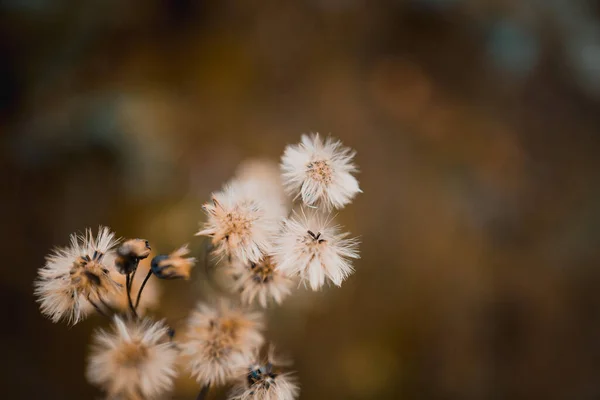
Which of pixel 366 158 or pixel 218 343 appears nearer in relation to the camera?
pixel 218 343

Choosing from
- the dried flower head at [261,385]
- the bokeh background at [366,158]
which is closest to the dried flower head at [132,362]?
the dried flower head at [261,385]

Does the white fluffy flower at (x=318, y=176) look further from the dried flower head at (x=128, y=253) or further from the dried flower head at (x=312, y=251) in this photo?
the dried flower head at (x=128, y=253)

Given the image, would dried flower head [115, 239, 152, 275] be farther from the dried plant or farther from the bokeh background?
the bokeh background

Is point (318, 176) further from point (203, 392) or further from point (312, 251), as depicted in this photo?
point (203, 392)

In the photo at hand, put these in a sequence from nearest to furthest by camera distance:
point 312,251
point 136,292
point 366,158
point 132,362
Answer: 1. point 132,362
2. point 312,251
3. point 136,292
4. point 366,158

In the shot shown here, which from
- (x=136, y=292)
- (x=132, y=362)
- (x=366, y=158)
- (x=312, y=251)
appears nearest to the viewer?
(x=132, y=362)

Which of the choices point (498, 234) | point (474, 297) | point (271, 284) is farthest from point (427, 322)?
point (271, 284)

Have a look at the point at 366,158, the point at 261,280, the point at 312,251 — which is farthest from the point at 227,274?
the point at 366,158
